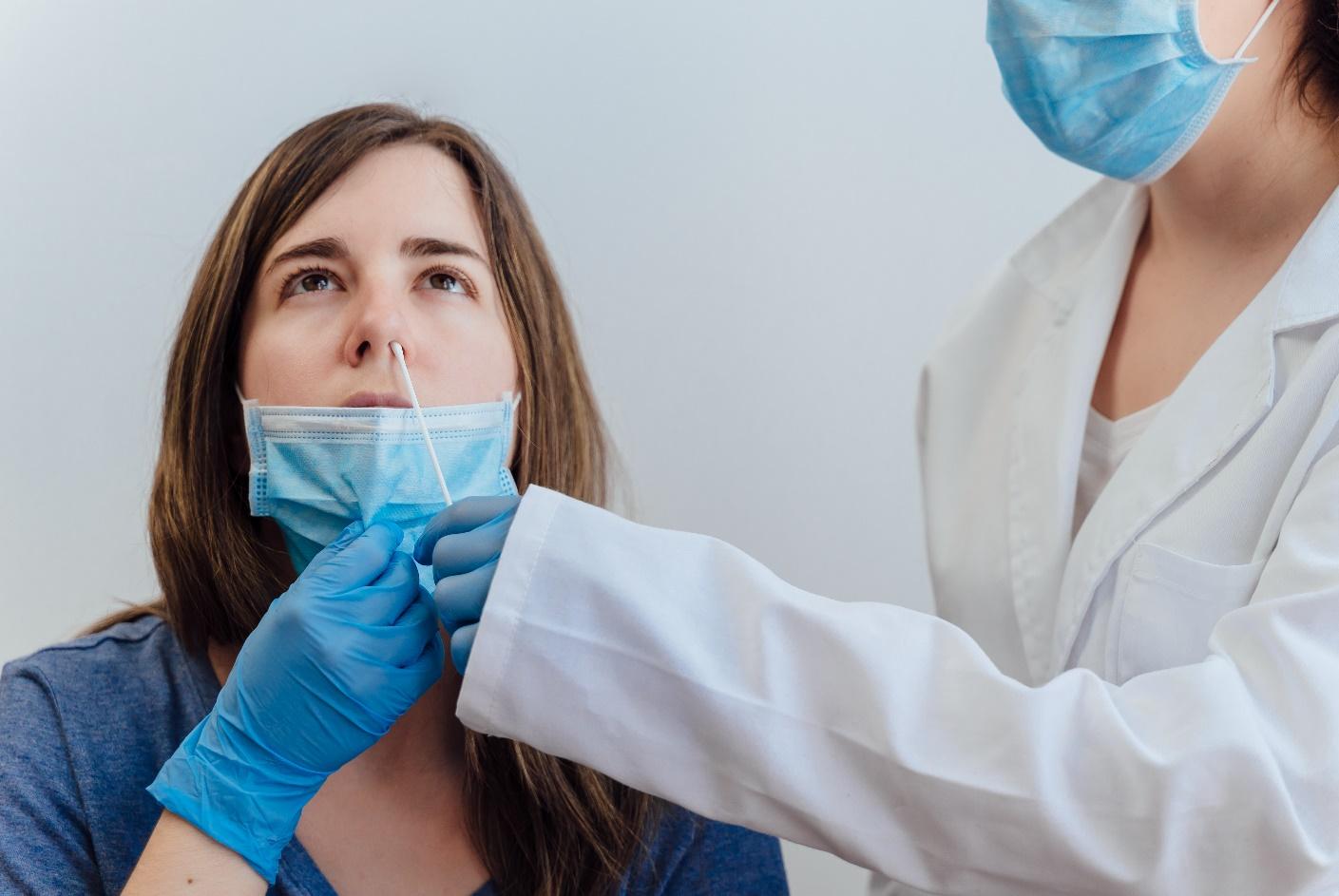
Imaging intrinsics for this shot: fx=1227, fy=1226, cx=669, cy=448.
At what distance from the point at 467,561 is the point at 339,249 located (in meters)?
0.48

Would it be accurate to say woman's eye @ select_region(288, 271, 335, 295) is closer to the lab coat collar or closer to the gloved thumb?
the gloved thumb

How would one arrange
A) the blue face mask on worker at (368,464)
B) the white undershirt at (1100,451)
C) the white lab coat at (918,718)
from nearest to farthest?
the white lab coat at (918,718), the blue face mask on worker at (368,464), the white undershirt at (1100,451)

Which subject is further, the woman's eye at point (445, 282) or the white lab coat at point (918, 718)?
the woman's eye at point (445, 282)

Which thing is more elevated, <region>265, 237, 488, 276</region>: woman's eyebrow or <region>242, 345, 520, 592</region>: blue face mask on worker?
<region>265, 237, 488, 276</region>: woman's eyebrow

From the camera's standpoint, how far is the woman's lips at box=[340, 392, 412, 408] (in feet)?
→ 4.04

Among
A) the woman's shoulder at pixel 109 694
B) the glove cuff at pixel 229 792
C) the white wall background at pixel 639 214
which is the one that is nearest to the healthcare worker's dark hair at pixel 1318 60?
the white wall background at pixel 639 214

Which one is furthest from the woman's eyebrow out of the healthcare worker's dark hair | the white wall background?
the healthcare worker's dark hair

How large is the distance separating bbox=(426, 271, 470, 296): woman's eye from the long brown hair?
0.06 meters

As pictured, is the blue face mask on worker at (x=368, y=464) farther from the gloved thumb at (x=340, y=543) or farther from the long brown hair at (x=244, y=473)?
the long brown hair at (x=244, y=473)

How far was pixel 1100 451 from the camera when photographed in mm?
1464

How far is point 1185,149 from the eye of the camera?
50.6 inches

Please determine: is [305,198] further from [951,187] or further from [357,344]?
[951,187]

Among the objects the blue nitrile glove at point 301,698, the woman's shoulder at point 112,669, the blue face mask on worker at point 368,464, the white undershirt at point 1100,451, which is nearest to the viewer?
the blue nitrile glove at point 301,698

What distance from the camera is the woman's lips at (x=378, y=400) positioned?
1232 millimetres
